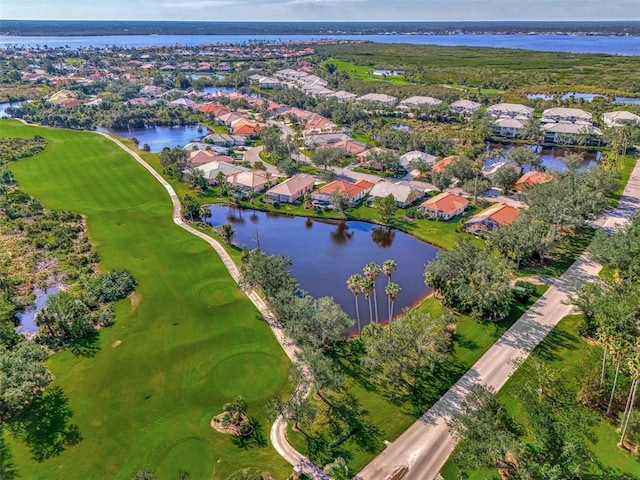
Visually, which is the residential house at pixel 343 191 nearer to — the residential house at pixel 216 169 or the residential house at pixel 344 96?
the residential house at pixel 216 169

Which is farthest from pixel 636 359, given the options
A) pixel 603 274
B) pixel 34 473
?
pixel 34 473

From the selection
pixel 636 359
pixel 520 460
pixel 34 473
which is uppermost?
pixel 636 359

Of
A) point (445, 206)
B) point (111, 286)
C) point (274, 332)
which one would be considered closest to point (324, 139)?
point (445, 206)

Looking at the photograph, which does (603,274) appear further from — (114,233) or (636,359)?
(114,233)

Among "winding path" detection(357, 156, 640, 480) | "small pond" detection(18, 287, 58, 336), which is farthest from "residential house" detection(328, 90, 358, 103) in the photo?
"small pond" detection(18, 287, 58, 336)

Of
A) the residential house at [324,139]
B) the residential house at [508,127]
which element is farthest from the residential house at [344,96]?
the residential house at [508,127]

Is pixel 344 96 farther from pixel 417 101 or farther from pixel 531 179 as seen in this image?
pixel 531 179
